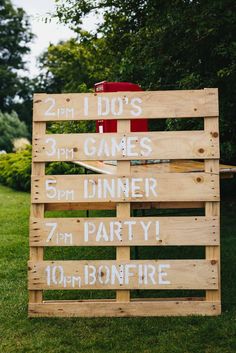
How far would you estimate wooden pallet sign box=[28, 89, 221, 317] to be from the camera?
12.0 ft

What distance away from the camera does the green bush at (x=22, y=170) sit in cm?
1113

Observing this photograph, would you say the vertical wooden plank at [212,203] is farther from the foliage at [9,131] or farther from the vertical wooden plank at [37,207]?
the foliage at [9,131]

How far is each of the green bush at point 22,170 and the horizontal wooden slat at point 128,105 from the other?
21.9 ft

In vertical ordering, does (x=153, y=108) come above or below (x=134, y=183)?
above

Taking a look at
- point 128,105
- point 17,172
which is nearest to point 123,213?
point 128,105

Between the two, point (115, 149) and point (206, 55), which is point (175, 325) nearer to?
point (115, 149)

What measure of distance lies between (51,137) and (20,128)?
26909 millimetres

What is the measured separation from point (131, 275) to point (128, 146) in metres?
0.96

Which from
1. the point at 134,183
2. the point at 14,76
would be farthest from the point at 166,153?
the point at 14,76

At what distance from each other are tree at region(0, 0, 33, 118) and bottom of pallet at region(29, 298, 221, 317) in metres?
38.5

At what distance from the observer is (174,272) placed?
145 inches

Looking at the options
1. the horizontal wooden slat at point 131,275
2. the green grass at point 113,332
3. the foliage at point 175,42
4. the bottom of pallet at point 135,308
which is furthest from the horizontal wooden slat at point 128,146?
the foliage at point 175,42

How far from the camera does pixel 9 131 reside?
2845cm

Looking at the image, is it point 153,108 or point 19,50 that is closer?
point 153,108
